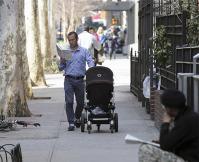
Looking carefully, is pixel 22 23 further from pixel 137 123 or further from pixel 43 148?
pixel 43 148

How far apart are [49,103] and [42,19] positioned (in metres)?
12.2

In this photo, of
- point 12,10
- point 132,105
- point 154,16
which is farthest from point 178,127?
point 132,105

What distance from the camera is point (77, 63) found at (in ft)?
43.9

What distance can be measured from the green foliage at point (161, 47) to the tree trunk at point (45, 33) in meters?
16.1

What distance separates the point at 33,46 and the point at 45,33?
658cm

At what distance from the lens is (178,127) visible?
6348 mm

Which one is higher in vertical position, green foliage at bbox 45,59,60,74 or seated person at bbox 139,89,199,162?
seated person at bbox 139,89,199,162

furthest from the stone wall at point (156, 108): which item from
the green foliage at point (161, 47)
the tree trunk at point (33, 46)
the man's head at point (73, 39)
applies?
the tree trunk at point (33, 46)

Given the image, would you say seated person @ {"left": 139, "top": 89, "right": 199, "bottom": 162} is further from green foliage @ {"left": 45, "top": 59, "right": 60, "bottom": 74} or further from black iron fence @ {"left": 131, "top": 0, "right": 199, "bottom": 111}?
green foliage @ {"left": 45, "top": 59, "right": 60, "bottom": 74}

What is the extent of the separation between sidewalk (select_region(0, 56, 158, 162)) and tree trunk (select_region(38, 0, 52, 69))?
1219cm

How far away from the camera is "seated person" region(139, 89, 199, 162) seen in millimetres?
6348

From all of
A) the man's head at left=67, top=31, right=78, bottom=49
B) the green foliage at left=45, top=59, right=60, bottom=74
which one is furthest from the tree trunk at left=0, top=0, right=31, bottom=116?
the green foliage at left=45, top=59, right=60, bottom=74

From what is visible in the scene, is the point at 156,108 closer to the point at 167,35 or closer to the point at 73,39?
the point at 167,35

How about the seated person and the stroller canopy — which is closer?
Answer: the seated person
